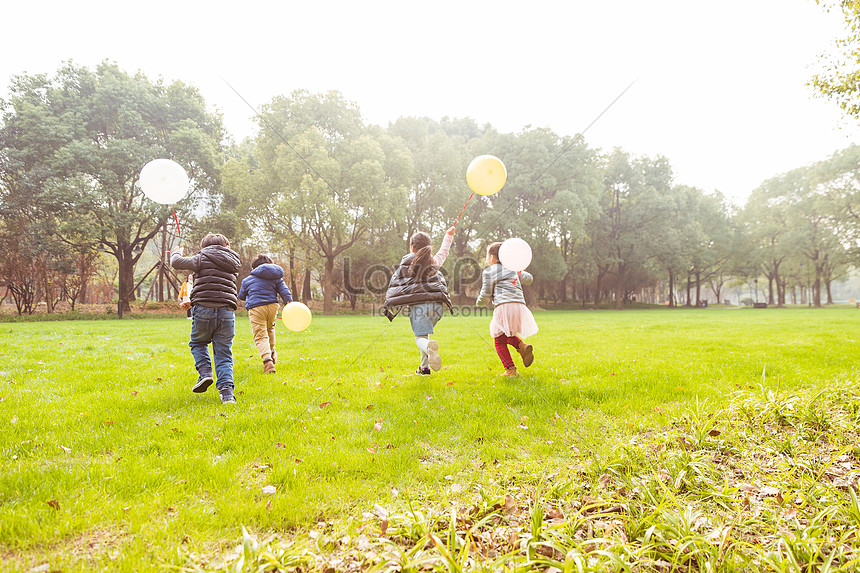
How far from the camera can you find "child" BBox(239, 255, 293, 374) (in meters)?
6.68

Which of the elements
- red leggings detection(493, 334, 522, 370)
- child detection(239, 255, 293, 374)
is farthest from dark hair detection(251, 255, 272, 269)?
red leggings detection(493, 334, 522, 370)

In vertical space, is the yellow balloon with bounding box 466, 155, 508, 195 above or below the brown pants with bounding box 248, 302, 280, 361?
above

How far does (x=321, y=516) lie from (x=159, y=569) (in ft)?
2.93

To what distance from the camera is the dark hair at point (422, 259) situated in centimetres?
589

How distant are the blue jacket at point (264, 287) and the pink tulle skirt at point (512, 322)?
12.0ft

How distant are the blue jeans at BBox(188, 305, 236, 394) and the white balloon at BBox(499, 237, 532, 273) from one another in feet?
13.7

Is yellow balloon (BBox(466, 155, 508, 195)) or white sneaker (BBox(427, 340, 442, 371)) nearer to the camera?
white sneaker (BBox(427, 340, 442, 371))

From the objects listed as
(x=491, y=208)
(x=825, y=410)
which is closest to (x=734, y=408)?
(x=825, y=410)

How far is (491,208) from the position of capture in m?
31.9

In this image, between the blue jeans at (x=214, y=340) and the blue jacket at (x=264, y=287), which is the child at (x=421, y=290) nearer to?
the blue jacket at (x=264, y=287)

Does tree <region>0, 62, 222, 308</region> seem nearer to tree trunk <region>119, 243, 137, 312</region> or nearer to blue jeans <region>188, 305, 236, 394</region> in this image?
tree trunk <region>119, 243, 137, 312</region>

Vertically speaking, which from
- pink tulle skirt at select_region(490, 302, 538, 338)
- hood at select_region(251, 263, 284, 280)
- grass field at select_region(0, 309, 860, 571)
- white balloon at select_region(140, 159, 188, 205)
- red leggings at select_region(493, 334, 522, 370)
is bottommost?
grass field at select_region(0, 309, 860, 571)

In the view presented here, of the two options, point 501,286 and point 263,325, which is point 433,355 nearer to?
point 501,286

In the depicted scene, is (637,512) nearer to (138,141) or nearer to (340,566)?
(340,566)
